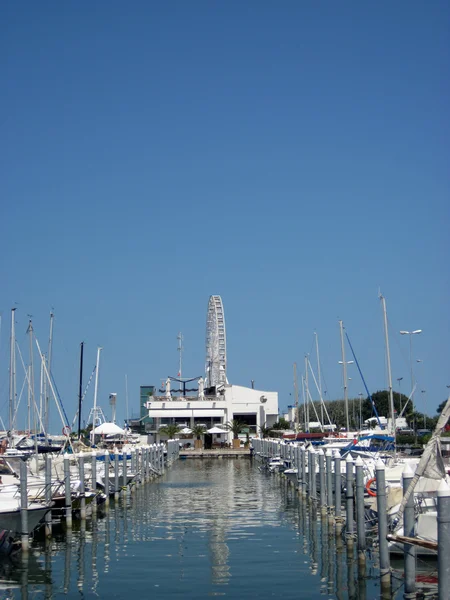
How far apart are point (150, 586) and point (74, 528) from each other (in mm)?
10468

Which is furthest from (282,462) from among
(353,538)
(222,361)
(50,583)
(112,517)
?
(222,361)

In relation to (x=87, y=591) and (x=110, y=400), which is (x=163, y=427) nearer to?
(x=110, y=400)

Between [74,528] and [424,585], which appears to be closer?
[424,585]

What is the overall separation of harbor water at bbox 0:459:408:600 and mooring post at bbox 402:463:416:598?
2.15m

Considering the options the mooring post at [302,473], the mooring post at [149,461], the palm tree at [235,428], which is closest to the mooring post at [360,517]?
the mooring post at [302,473]

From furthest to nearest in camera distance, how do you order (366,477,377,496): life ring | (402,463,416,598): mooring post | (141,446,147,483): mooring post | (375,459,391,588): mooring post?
(141,446,147,483): mooring post
(366,477,377,496): life ring
(375,459,391,588): mooring post
(402,463,416,598): mooring post

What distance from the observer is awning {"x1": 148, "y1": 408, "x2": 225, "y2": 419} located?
364 feet

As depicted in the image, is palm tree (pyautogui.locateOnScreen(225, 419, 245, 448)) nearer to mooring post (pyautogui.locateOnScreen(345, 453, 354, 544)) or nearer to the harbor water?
the harbor water

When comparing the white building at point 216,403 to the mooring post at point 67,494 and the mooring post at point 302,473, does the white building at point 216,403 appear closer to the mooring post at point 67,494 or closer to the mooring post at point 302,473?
the mooring post at point 302,473

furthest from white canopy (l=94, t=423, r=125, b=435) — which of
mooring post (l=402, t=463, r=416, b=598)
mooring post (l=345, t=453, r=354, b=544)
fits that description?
mooring post (l=402, t=463, r=416, b=598)

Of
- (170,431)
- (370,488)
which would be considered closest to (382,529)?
(370,488)

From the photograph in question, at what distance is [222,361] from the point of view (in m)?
122

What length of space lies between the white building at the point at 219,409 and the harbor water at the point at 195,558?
72.7 meters

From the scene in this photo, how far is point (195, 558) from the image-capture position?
24344 mm
